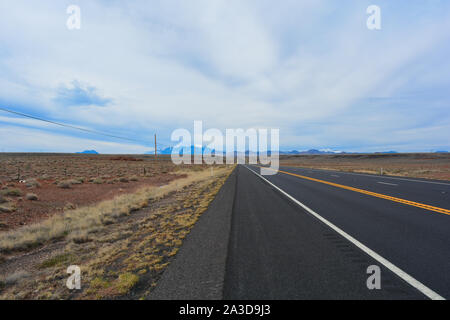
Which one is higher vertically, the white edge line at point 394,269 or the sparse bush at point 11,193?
the white edge line at point 394,269

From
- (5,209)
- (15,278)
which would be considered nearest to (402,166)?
(15,278)

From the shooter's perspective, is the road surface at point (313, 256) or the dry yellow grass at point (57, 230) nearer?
the road surface at point (313, 256)

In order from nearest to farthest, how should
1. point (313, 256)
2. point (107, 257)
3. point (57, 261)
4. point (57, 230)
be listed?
point (313, 256), point (107, 257), point (57, 261), point (57, 230)

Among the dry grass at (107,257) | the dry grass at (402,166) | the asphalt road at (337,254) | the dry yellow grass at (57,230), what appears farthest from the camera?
the dry grass at (402,166)

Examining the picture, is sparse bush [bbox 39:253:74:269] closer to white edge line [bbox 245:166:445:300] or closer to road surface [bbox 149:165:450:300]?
road surface [bbox 149:165:450:300]

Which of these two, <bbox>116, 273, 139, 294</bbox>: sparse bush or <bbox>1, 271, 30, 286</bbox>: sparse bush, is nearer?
<bbox>116, 273, 139, 294</bbox>: sparse bush

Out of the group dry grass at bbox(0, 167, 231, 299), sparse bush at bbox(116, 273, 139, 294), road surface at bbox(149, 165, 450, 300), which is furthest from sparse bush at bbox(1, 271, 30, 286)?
road surface at bbox(149, 165, 450, 300)

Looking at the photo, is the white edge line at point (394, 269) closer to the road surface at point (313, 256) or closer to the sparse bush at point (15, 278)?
the road surface at point (313, 256)

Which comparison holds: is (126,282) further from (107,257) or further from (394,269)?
(394,269)

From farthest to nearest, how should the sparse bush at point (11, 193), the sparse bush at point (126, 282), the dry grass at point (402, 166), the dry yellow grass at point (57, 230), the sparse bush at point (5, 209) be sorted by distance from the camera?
the dry grass at point (402, 166) < the sparse bush at point (11, 193) < the sparse bush at point (5, 209) < the dry yellow grass at point (57, 230) < the sparse bush at point (126, 282)

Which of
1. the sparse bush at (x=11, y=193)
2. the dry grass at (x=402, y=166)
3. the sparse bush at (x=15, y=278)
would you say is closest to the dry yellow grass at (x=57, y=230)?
the sparse bush at (x=15, y=278)
